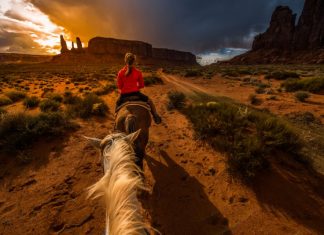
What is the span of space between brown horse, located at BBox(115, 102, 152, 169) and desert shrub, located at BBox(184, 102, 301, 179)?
1.89 m

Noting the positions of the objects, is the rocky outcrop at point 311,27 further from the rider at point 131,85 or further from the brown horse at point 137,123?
the brown horse at point 137,123

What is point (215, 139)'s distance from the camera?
170 inches

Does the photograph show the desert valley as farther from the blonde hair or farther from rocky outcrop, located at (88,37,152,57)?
rocky outcrop, located at (88,37,152,57)

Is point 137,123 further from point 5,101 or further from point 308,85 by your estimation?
point 308,85

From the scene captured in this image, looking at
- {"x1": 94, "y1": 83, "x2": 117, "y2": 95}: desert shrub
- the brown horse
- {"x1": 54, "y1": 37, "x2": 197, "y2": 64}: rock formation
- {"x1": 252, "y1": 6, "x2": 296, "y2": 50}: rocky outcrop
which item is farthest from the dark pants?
{"x1": 252, "y1": 6, "x2": 296, "y2": 50}: rocky outcrop

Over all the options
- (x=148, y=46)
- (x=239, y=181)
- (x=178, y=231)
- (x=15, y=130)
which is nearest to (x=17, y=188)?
(x=15, y=130)

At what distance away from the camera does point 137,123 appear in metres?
2.85

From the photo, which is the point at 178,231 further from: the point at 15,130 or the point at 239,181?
the point at 15,130

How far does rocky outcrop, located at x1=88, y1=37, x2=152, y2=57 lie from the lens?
102m

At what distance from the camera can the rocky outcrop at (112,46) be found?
333 ft

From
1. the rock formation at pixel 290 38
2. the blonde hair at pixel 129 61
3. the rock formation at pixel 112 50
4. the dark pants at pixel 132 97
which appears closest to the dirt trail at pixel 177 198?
the dark pants at pixel 132 97

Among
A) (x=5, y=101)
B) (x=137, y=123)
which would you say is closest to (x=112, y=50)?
(x=5, y=101)

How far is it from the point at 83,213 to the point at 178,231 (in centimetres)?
154

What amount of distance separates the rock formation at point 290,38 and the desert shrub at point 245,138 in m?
78.7
